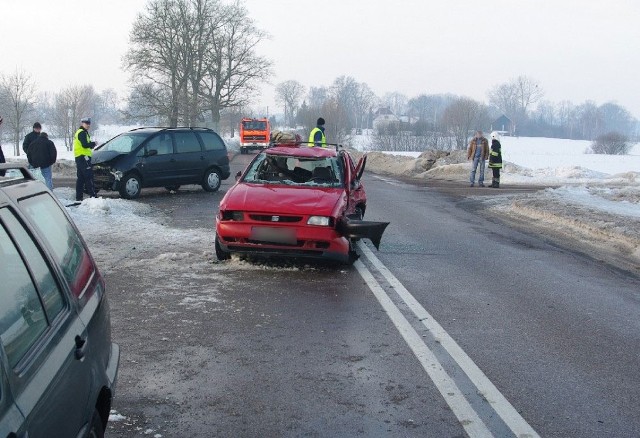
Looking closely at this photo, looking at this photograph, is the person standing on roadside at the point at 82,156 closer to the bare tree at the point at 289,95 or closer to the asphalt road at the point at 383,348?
the asphalt road at the point at 383,348

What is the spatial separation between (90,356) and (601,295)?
265 inches

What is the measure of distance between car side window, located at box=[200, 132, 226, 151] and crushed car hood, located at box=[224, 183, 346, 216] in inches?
410

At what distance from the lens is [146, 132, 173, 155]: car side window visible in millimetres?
18031

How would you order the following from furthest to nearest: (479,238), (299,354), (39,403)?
1. (479,238)
2. (299,354)
3. (39,403)

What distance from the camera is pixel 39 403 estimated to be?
2.23 metres

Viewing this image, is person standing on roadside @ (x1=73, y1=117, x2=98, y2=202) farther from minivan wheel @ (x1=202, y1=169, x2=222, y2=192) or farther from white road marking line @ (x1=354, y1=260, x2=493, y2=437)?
white road marking line @ (x1=354, y1=260, x2=493, y2=437)

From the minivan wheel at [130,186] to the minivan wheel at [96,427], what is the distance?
48.2 feet

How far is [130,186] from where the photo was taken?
1744 centimetres

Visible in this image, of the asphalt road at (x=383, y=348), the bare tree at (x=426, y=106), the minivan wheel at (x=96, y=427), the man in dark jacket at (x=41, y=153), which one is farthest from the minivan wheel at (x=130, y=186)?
the bare tree at (x=426, y=106)

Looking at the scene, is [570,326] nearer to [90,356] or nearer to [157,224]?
[90,356]

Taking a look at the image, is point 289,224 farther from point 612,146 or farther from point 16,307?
point 612,146

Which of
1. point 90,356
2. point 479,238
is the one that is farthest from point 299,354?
point 479,238

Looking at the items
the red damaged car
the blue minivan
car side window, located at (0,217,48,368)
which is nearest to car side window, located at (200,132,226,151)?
the blue minivan

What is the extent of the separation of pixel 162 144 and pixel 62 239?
15361 mm
